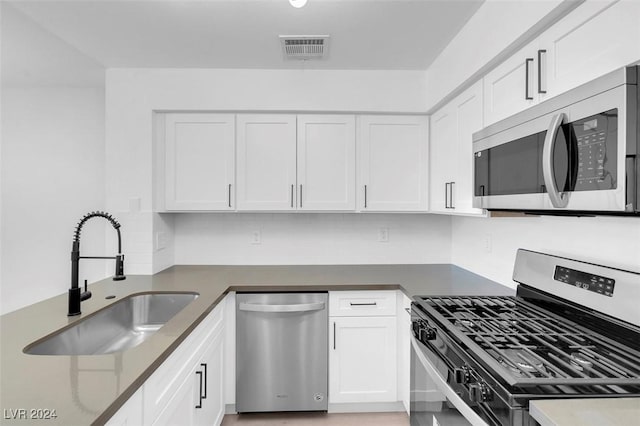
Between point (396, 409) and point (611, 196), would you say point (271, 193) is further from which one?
point (611, 196)

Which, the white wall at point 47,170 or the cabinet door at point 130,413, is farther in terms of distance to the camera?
the white wall at point 47,170

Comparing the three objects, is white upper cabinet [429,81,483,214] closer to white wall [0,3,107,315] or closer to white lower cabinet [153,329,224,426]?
white lower cabinet [153,329,224,426]

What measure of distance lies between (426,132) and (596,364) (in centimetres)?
187

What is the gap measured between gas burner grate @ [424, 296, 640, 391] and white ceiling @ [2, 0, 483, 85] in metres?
1.50

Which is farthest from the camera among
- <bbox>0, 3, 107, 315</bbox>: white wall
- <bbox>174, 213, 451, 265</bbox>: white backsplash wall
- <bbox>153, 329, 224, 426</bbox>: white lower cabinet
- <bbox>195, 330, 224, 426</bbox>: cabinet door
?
<bbox>174, 213, 451, 265</bbox>: white backsplash wall

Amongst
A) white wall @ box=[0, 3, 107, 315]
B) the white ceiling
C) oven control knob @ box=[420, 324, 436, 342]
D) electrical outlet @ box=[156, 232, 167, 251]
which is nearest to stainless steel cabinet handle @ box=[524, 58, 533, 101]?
the white ceiling

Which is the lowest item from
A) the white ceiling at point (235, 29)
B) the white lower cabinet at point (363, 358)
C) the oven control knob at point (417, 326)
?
the white lower cabinet at point (363, 358)

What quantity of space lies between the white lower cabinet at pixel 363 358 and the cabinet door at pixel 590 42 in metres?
1.53

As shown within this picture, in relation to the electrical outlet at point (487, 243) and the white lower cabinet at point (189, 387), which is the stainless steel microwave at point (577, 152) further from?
the white lower cabinet at point (189, 387)

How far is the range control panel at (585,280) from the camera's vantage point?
1141mm

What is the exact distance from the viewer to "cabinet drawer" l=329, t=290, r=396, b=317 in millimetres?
2117

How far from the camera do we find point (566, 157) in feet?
3.16

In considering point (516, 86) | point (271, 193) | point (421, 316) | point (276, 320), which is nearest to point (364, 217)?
point (271, 193)

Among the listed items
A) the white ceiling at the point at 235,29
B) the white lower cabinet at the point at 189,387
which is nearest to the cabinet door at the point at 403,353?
the white lower cabinet at the point at 189,387
